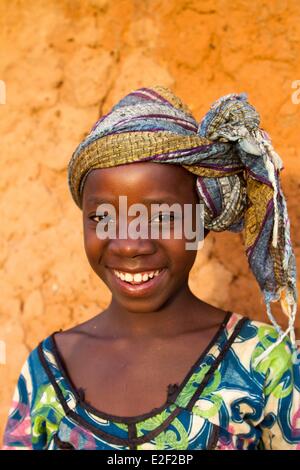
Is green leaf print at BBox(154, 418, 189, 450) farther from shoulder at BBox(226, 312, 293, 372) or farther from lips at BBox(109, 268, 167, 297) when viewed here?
lips at BBox(109, 268, 167, 297)

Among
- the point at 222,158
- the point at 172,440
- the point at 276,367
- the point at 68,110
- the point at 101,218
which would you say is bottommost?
the point at 172,440

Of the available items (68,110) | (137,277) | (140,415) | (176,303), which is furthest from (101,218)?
(68,110)

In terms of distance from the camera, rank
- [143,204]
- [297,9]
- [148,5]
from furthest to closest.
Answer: [148,5] → [297,9] → [143,204]

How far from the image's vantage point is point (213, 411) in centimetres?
184

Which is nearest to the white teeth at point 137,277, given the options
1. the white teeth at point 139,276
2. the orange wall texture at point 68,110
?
the white teeth at point 139,276

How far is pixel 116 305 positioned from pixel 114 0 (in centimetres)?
149

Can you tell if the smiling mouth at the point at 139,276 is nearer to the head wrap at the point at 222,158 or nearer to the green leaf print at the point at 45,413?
the head wrap at the point at 222,158

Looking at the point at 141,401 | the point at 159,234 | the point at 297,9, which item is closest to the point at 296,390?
the point at 141,401

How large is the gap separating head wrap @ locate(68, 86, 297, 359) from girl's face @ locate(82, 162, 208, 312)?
0.11 ft

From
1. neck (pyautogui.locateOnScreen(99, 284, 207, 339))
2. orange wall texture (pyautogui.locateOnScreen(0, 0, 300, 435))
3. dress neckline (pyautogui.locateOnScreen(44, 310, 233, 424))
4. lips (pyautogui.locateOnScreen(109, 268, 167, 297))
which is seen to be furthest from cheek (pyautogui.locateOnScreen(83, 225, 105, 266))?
orange wall texture (pyautogui.locateOnScreen(0, 0, 300, 435))

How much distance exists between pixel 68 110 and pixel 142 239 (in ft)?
4.57

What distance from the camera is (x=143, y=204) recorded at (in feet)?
5.91

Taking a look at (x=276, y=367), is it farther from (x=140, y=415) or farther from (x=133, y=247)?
(x=133, y=247)
